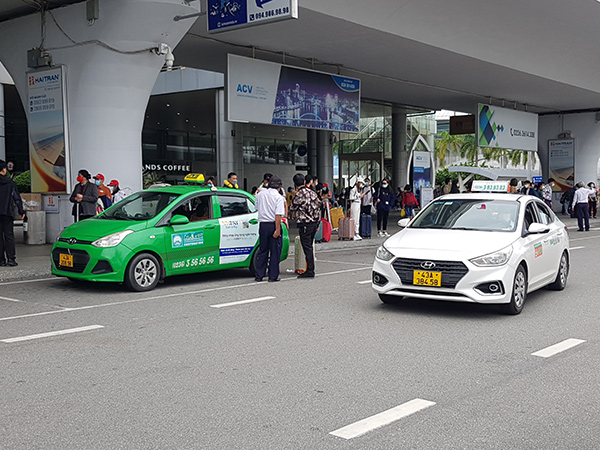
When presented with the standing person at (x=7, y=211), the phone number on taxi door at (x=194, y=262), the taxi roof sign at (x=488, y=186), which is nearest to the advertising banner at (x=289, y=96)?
the taxi roof sign at (x=488, y=186)

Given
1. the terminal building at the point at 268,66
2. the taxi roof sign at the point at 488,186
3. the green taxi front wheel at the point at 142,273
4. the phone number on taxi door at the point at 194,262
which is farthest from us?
the terminal building at the point at 268,66

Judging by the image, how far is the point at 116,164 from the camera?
15.5 m

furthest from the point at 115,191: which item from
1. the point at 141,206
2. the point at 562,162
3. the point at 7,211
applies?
the point at 562,162

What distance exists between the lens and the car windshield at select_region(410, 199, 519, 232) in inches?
343

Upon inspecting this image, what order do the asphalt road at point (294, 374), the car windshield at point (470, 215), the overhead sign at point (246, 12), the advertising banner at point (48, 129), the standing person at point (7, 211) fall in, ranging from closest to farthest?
the asphalt road at point (294, 374)
the car windshield at point (470, 215)
the standing person at point (7, 211)
the overhead sign at point (246, 12)
the advertising banner at point (48, 129)

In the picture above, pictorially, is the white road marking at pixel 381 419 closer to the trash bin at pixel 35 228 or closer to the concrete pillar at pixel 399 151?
the trash bin at pixel 35 228

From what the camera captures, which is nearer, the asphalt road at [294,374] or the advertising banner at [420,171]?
the asphalt road at [294,374]

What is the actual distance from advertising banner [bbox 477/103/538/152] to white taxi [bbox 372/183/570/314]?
823 inches

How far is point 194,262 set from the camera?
34.8ft

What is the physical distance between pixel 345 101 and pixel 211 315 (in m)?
15.0

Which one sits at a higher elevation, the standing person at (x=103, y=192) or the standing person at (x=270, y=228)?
the standing person at (x=103, y=192)

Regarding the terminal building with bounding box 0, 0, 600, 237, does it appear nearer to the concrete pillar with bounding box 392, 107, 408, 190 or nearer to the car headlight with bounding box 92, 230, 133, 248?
the concrete pillar with bounding box 392, 107, 408, 190

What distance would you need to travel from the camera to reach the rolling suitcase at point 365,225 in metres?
19.7

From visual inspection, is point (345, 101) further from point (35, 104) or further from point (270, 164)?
point (270, 164)
